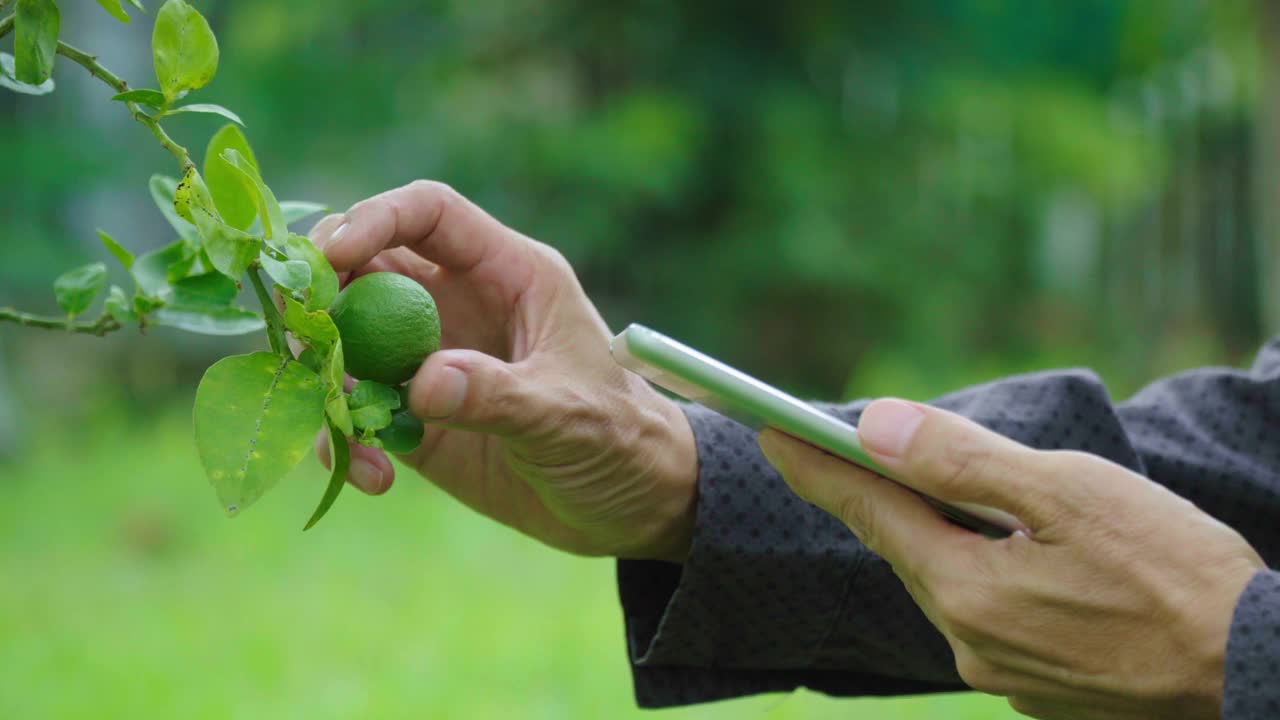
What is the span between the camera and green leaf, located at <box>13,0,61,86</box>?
66 centimetres

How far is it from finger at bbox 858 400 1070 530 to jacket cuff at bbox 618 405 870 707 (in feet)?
1.05

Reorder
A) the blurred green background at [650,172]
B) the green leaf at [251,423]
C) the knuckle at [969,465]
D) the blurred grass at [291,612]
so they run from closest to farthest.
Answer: the green leaf at [251,423] → the knuckle at [969,465] → the blurred grass at [291,612] → the blurred green background at [650,172]

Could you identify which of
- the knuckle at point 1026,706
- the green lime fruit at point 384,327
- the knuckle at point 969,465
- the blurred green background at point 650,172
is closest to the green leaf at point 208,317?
the green lime fruit at point 384,327

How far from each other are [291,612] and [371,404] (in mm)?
2201

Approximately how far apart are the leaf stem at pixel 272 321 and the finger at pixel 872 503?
33 centimetres

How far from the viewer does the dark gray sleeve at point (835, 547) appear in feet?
3.53

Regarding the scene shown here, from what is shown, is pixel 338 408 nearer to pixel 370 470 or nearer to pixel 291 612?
pixel 370 470

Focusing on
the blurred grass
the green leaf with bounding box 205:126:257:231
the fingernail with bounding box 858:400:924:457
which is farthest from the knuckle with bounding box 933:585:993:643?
the blurred grass

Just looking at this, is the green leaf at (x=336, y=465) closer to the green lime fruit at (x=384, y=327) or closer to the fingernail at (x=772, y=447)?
the green lime fruit at (x=384, y=327)

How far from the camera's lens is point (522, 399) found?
2.72ft

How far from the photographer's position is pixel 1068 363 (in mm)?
6938

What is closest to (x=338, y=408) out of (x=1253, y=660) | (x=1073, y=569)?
(x=1073, y=569)

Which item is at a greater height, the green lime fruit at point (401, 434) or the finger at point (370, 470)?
the green lime fruit at point (401, 434)

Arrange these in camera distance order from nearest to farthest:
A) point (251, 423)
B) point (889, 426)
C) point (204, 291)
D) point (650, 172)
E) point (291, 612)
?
point (251, 423), point (889, 426), point (204, 291), point (291, 612), point (650, 172)
